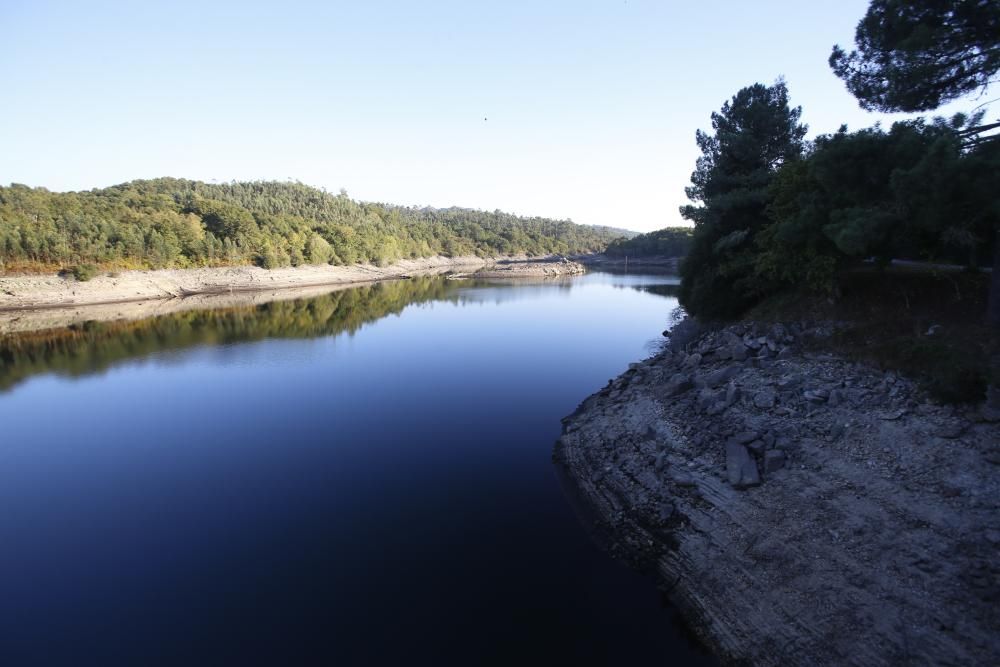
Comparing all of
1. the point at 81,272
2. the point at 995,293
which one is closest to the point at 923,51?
the point at 995,293

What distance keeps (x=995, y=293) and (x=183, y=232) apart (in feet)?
289

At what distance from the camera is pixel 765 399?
1238 centimetres

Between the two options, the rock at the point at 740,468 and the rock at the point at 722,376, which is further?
the rock at the point at 722,376

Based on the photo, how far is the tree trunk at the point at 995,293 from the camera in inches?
421

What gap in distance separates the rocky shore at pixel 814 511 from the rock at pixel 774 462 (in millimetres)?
30

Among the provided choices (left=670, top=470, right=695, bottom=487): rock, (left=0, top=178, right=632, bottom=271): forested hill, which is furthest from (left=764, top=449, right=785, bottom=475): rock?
(left=0, top=178, right=632, bottom=271): forested hill

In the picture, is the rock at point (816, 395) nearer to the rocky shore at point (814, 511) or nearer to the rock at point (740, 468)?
the rocky shore at point (814, 511)

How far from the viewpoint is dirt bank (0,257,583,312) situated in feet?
166

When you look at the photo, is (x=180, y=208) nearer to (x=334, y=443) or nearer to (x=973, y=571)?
(x=334, y=443)

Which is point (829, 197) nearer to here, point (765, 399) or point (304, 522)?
point (765, 399)

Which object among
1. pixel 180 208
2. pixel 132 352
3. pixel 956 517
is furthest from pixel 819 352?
pixel 180 208

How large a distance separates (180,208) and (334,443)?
294 feet

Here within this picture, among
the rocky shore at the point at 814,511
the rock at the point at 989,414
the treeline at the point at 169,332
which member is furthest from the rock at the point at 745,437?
the treeline at the point at 169,332

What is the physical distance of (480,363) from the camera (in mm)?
29891
